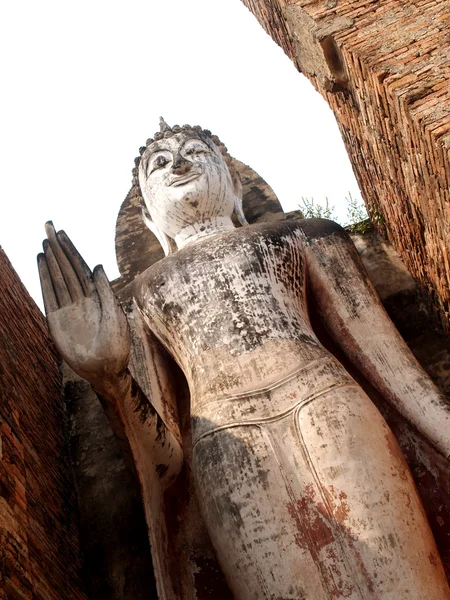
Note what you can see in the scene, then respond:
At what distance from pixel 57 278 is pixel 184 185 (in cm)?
162

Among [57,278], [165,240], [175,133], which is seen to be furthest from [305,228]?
[57,278]

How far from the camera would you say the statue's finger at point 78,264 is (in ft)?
10.8

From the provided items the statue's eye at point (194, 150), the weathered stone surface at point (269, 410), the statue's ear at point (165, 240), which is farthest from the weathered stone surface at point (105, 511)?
the statue's eye at point (194, 150)

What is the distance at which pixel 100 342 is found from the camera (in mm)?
3098

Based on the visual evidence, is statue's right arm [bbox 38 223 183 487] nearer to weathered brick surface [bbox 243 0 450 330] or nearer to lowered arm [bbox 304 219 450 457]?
lowered arm [bbox 304 219 450 457]

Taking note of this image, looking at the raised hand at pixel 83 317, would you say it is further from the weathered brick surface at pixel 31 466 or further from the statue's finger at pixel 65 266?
the weathered brick surface at pixel 31 466

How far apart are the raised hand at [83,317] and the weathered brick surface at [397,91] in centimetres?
152

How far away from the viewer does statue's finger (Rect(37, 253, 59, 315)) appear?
326 cm

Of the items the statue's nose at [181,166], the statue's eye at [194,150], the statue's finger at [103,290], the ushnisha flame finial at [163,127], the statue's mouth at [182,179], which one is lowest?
the statue's finger at [103,290]

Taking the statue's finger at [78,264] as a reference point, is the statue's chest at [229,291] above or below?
below

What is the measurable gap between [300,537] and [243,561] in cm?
27

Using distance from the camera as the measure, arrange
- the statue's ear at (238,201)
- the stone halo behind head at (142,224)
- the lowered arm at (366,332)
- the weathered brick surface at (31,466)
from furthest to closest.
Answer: the stone halo behind head at (142,224) → the statue's ear at (238,201) → the lowered arm at (366,332) → the weathered brick surface at (31,466)

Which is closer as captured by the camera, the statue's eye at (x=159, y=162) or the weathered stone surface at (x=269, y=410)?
the weathered stone surface at (x=269, y=410)

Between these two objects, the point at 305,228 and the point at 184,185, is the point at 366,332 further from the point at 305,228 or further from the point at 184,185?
the point at 184,185
